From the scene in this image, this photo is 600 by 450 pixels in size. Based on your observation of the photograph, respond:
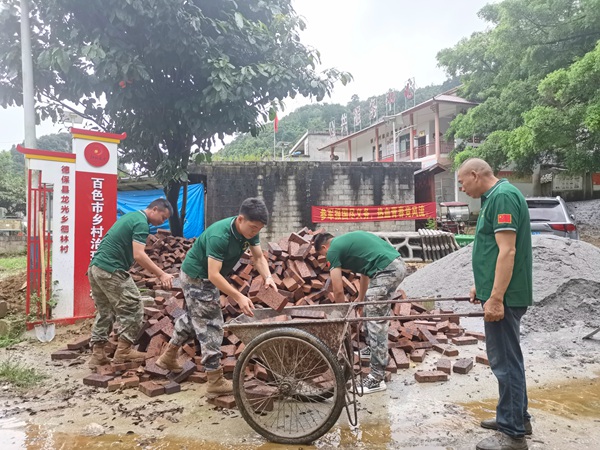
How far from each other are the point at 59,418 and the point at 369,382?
9.21 feet

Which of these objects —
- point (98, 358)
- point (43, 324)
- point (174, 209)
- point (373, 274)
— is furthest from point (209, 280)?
point (174, 209)

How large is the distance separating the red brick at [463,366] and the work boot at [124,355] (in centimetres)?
345

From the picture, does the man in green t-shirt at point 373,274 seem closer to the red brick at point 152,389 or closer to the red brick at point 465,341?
the red brick at point 465,341

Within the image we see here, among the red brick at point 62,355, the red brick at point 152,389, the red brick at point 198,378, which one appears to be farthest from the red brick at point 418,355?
the red brick at point 62,355

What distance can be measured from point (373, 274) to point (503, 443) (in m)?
1.86

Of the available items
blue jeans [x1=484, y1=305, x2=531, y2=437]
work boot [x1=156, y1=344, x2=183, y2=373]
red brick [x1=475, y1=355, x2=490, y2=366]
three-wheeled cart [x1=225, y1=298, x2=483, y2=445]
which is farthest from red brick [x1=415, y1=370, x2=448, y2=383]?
work boot [x1=156, y1=344, x2=183, y2=373]

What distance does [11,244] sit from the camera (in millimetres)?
18844

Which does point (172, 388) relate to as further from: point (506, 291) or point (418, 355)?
point (506, 291)

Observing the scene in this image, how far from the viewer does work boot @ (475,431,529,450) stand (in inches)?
113

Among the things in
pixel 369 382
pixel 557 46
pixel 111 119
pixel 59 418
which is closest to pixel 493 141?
pixel 557 46

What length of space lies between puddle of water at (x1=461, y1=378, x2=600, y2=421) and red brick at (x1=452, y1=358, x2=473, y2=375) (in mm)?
621

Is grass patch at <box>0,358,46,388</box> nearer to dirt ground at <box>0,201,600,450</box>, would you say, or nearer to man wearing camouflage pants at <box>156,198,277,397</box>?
dirt ground at <box>0,201,600,450</box>

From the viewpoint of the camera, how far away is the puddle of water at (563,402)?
3.57 meters

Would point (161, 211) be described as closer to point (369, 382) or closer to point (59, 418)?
point (59, 418)
